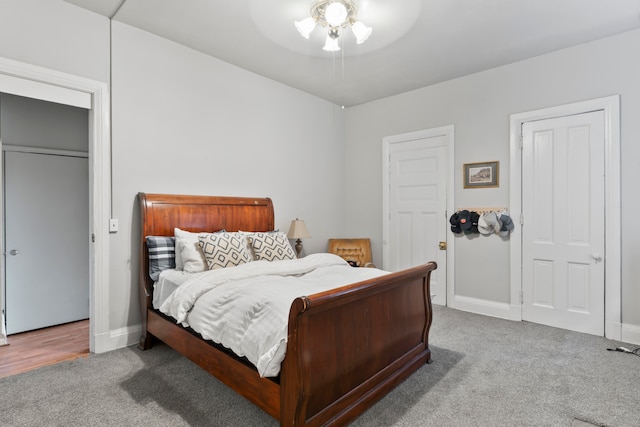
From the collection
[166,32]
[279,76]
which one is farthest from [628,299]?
[166,32]

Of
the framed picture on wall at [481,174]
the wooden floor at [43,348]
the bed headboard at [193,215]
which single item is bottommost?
the wooden floor at [43,348]

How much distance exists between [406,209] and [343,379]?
3.03 m

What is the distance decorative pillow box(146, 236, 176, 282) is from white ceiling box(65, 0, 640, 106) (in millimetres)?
1863

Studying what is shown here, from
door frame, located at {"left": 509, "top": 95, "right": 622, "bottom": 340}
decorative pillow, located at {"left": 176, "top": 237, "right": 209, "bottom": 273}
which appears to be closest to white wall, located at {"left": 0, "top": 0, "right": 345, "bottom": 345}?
decorative pillow, located at {"left": 176, "top": 237, "right": 209, "bottom": 273}

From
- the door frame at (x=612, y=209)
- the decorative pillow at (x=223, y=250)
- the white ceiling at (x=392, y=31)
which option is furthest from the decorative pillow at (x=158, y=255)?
the door frame at (x=612, y=209)

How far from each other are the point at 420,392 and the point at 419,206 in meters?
2.62

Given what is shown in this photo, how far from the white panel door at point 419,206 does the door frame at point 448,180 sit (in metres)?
0.04

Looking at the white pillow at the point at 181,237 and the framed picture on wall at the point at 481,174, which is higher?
the framed picture on wall at the point at 481,174

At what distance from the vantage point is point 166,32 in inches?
121

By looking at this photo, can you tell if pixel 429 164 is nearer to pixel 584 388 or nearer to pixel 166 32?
pixel 584 388

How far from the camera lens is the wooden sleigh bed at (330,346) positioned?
1631 millimetres

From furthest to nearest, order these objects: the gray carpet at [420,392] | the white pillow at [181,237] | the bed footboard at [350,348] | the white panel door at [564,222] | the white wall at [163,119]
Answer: the white panel door at [564,222]
the white pillow at [181,237]
the white wall at [163,119]
the gray carpet at [420,392]
the bed footboard at [350,348]

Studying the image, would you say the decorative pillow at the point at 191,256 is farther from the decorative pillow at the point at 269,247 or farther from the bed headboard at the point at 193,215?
the decorative pillow at the point at 269,247

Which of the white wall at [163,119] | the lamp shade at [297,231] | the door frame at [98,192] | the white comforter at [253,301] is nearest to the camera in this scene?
the white comforter at [253,301]
